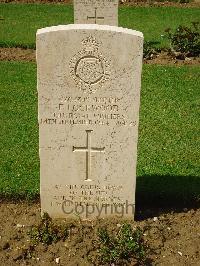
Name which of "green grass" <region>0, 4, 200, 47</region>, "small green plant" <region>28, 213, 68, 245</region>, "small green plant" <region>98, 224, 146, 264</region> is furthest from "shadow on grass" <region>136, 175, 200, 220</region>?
"green grass" <region>0, 4, 200, 47</region>

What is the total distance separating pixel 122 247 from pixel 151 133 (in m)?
3.55

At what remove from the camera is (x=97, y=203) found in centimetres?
553

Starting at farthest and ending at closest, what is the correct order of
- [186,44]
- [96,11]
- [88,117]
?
[186,44]
[96,11]
[88,117]

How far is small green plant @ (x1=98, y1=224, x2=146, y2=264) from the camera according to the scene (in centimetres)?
490

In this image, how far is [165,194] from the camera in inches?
248

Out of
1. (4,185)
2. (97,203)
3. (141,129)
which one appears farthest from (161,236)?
(141,129)

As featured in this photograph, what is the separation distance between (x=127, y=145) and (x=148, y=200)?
1261 mm

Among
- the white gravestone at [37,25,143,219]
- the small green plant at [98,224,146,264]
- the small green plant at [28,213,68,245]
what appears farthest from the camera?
the small green plant at [28,213,68,245]

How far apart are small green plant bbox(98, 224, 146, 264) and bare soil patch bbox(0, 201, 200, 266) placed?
101 millimetres

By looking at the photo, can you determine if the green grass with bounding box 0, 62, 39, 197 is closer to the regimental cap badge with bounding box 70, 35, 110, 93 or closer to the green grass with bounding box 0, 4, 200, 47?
the regimental cap badge with bounding box 70, 35, 110, 93

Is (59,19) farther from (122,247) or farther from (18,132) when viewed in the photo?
(122,247)

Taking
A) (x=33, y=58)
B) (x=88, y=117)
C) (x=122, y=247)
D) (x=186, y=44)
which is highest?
(x=88, y=117)

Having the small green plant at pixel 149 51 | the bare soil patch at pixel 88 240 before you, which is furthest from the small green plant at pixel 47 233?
the small green plant at pixel 149 51

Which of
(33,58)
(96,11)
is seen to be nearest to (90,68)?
(96,11)
